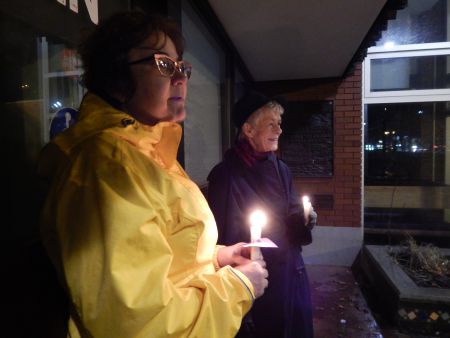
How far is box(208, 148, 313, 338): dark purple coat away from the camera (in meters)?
2.22

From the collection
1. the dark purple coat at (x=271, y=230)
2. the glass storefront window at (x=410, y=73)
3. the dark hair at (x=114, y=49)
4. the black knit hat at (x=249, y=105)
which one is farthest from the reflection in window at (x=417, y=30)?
the dark hair at (x=114, y=49)

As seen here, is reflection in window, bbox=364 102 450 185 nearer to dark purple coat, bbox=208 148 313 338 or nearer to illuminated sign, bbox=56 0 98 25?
dark purple coat, bbox=208 148 313 338

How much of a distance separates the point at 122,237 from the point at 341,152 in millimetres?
5488

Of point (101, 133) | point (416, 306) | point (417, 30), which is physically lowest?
point (416, 306)

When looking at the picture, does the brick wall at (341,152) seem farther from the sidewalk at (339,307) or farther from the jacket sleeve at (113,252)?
the jacket sleeve at (113,252)

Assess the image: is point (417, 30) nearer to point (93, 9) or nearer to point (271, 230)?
point (271, 230)

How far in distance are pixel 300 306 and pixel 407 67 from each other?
205 inches

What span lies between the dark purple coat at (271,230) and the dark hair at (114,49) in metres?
1.30

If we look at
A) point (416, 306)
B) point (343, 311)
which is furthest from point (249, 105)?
point (343, 311)

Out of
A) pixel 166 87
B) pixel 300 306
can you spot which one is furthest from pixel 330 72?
pixel 166 87

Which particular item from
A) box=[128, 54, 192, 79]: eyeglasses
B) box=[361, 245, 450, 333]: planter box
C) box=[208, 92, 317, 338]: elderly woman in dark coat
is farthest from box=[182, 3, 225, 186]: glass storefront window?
box=[361, 245, 450, 333]: planter box

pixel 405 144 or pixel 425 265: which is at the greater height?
pixel 405 144

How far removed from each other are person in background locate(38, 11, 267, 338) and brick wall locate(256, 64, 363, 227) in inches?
189

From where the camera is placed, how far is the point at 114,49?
1077 millimetres
